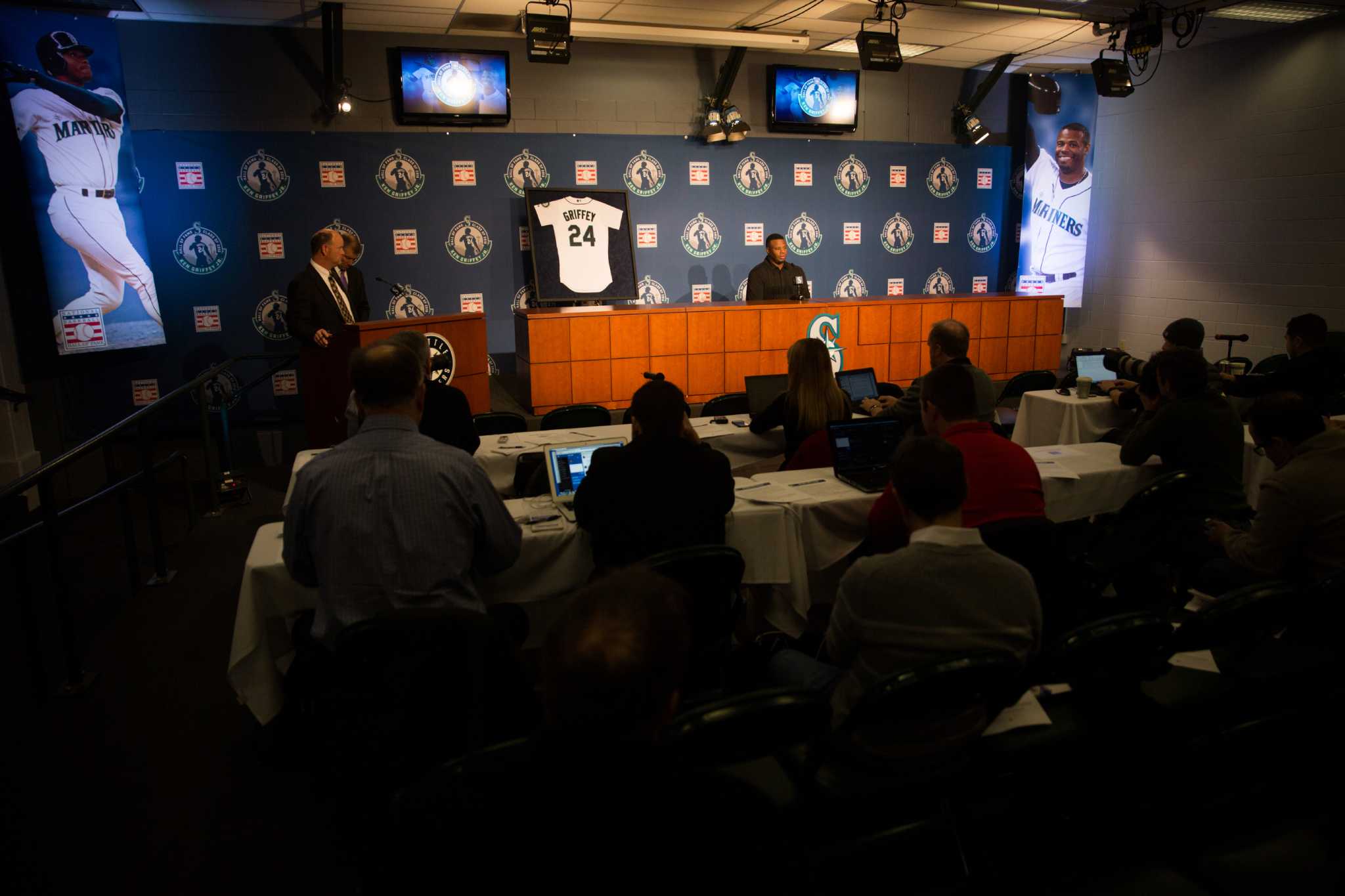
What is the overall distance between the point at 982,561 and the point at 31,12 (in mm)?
6842

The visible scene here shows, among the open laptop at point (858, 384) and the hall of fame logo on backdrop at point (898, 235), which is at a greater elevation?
the hall of fame logo on backdrop at point (898, 235)

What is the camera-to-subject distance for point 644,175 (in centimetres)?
864

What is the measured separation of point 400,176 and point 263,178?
3.85ft

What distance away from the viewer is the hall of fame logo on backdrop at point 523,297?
8.41 metres

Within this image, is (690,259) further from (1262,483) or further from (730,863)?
(730,863)

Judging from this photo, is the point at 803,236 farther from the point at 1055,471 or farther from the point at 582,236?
the point at 1055,471

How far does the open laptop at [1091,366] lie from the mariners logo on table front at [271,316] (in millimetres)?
6535

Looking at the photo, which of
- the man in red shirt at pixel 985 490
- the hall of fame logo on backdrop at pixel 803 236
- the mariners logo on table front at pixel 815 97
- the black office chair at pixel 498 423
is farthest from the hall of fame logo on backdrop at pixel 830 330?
the man in red shirt at pixel 985 490

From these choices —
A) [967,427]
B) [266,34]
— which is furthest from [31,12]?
[967,427]

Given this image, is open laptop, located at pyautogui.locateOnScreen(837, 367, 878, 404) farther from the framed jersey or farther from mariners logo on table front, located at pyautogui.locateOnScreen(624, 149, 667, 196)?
mariners logo on table front, located at pyautogui.locateOnScreen(624, 149, 667, 196)

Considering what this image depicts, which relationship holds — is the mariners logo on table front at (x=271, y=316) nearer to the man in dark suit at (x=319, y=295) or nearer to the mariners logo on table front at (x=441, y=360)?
the man in dark suit at (x=319, y=295)

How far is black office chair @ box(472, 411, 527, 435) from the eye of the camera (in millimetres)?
4953

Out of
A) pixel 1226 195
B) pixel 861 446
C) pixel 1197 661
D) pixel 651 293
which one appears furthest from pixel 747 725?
pixel 1226 195

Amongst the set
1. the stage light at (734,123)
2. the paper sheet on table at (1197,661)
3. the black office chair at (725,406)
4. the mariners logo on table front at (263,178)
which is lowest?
the paper sheet on table at (1197,661)
